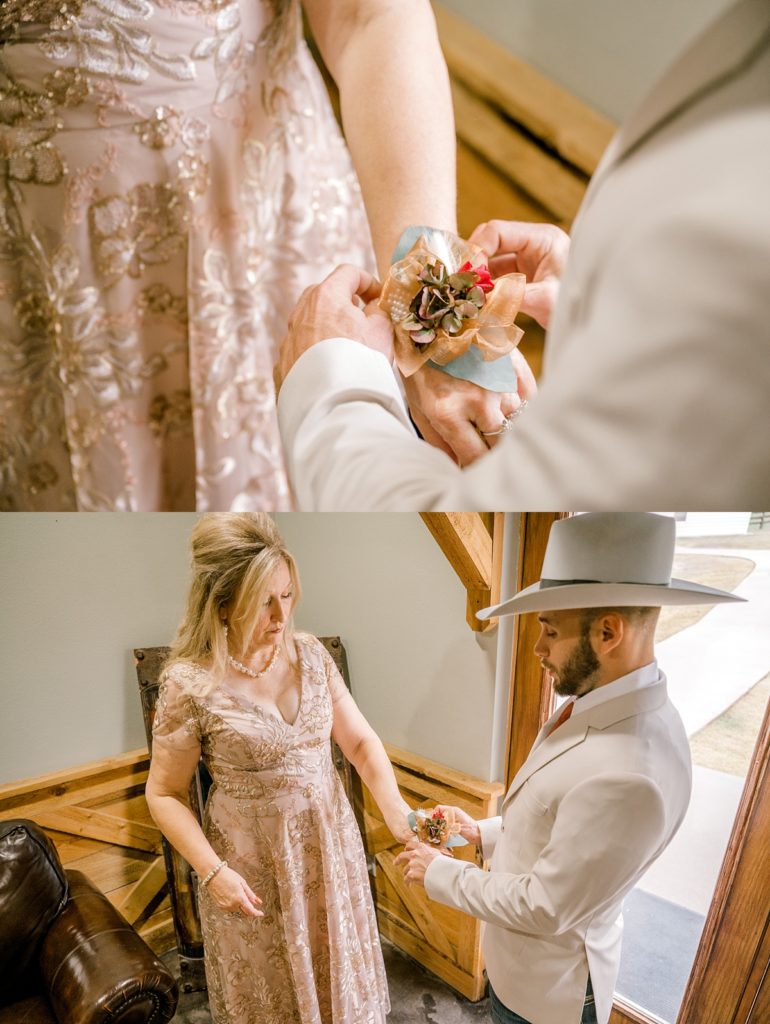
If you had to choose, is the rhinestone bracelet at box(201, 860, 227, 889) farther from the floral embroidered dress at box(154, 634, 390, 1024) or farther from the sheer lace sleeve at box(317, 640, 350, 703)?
the sheer lace sleeve at box(317, 640, 350, 703)

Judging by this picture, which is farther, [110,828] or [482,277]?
[110,828]

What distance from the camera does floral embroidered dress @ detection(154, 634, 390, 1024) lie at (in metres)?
0.60

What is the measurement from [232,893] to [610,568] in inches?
17.4

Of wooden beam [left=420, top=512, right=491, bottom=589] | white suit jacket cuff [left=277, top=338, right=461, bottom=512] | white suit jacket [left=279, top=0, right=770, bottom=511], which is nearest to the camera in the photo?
white suit jacket [left=279, top=0, right=770, bottom=511]

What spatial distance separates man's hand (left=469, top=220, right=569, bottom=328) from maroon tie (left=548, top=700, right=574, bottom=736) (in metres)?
0.33

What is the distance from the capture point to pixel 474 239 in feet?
1.73

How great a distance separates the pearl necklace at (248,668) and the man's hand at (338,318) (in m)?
0.23

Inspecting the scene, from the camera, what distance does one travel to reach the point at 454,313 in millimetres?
481

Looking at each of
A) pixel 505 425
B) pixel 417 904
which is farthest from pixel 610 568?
pixel 417 904

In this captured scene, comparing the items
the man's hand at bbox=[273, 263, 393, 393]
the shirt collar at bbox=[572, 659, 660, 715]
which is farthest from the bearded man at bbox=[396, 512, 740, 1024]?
the man's hand at bbox=[273, 263, 393, 393]

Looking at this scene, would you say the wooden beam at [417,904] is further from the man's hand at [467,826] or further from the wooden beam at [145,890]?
the wooden beam at [145,890]

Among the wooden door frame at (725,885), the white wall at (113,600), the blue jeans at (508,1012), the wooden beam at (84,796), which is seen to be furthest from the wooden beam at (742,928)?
the wooden beam at (84,796)

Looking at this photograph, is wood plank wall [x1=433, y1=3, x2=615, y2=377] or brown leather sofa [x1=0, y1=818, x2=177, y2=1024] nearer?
wood plank wall [x1=433, y1=3, x2=615, y2=377]

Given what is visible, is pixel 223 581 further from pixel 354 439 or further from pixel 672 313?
pixel 672 313
